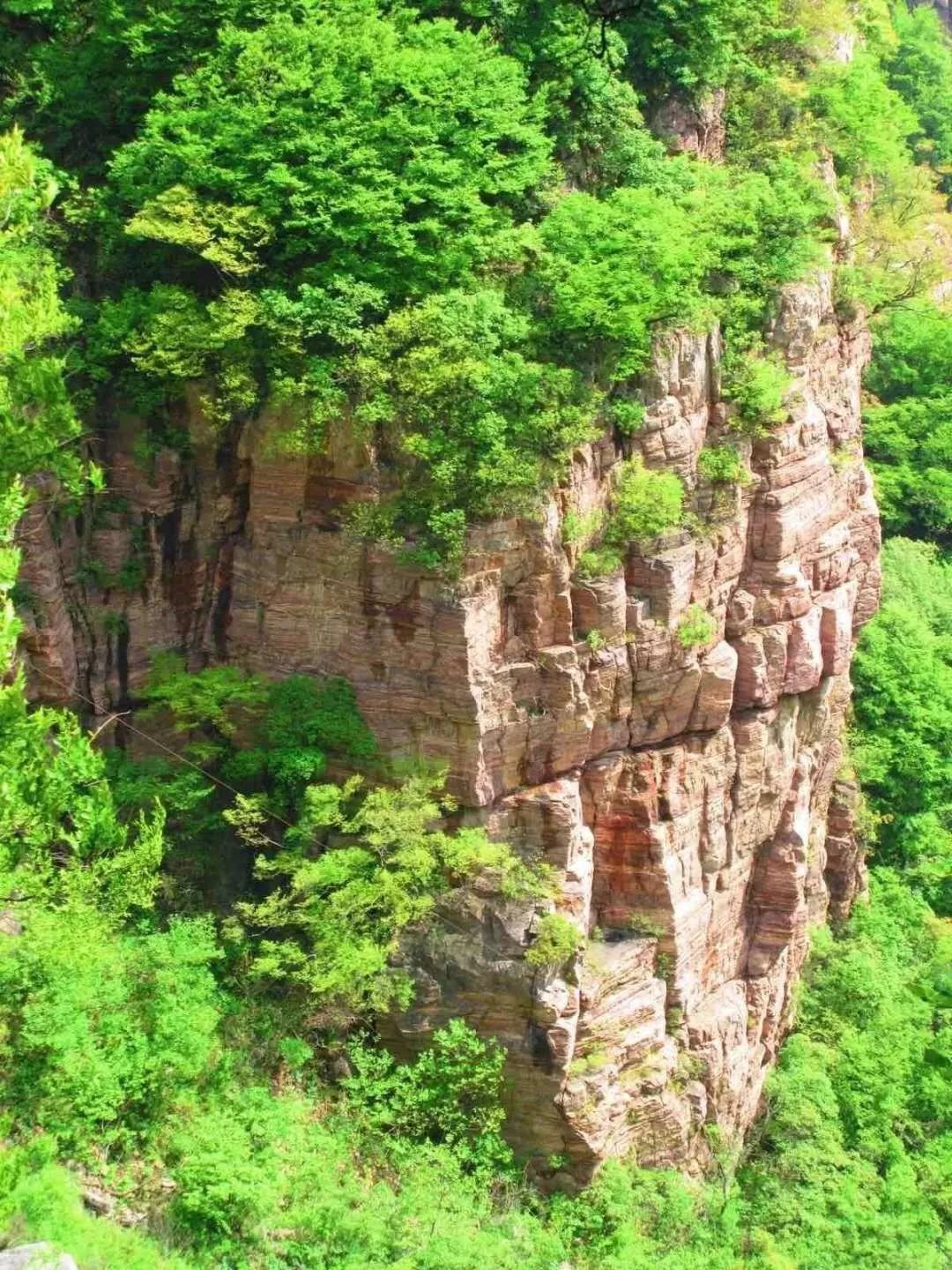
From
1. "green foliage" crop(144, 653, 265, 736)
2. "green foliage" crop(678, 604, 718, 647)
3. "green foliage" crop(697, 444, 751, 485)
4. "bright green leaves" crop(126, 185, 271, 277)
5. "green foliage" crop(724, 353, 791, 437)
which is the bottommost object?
"green foliage" crop(144, 653, 265, 736)

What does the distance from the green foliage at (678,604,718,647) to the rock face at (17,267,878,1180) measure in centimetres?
24

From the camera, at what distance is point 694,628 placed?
66.9 feet

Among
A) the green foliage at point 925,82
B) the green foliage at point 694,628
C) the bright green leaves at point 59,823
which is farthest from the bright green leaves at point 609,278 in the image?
the green foliage at point 925,82

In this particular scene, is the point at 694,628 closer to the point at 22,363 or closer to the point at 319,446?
the point at 319,446

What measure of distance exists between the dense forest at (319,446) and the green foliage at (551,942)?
0.09 meters

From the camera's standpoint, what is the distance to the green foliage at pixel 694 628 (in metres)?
20.4

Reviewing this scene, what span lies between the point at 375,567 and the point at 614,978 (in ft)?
26.6

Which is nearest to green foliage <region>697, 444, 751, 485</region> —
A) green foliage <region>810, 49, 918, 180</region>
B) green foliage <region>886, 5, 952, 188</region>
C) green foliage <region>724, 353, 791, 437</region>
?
green foliage <region>724, 353, 791, 437</region>

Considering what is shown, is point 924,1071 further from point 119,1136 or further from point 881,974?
point 119,1136

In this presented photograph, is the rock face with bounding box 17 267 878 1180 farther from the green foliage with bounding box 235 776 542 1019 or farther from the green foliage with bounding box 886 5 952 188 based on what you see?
the green foliage with bounding box 886 5 952 188

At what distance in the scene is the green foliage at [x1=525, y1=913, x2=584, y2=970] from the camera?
19.0 metres

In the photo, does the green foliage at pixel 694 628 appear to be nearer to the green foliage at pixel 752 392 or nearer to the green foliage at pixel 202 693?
the green foliage at pixel 752 392

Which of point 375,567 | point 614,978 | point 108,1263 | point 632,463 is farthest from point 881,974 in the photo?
point 108,1263

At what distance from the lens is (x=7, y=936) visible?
1725 cm
